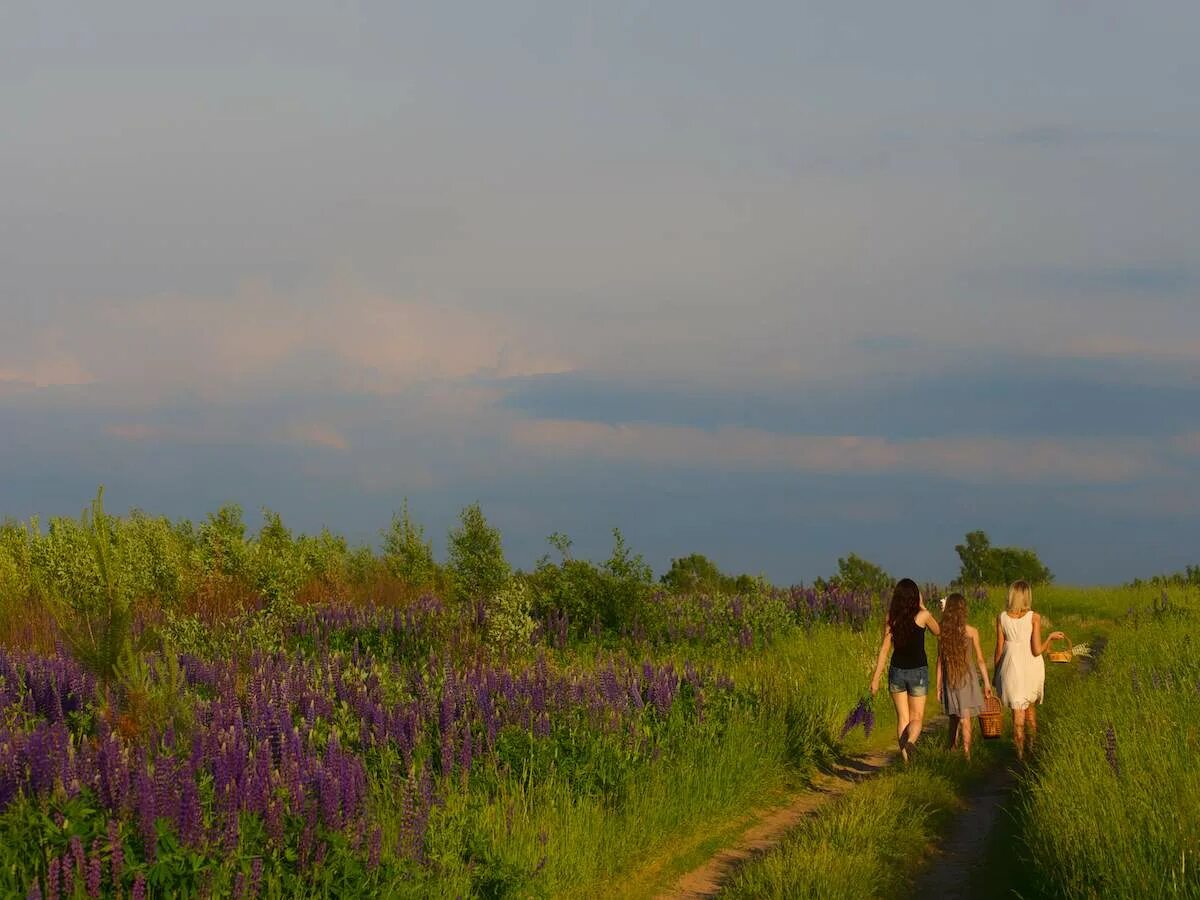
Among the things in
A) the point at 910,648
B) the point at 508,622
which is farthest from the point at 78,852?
the point at 508,622

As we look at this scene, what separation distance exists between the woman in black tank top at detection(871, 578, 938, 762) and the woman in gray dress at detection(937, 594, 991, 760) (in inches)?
8.8

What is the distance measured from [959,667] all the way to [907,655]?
659mm

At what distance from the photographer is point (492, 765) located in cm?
897

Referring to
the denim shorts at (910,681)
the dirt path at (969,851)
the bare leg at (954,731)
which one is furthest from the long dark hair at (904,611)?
the dirt path at (969,851)

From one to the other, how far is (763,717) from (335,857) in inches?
249

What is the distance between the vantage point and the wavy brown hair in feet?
40.6

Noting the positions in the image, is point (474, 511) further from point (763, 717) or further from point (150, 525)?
point (150, 525)

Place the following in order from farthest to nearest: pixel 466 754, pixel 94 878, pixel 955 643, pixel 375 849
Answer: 1. pixel 955 643
2. pixel 466 754
3. pixel 375 849
4. pixel 94 878

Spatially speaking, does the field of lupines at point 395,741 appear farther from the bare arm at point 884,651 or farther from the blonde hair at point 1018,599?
the blonde hair at point 1018,599

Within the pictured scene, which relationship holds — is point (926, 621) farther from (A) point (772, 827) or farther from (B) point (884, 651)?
(A) point (772, 827)

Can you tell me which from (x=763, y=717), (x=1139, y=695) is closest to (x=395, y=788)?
(x=763, y=717)

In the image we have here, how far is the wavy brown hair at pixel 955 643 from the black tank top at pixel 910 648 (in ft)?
0.95

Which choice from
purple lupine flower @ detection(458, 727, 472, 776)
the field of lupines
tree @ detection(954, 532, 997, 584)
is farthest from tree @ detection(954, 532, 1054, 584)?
purple lupine flower @ detection(458, 727, 472, 776)

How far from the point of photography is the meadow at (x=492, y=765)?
6.61 meters
